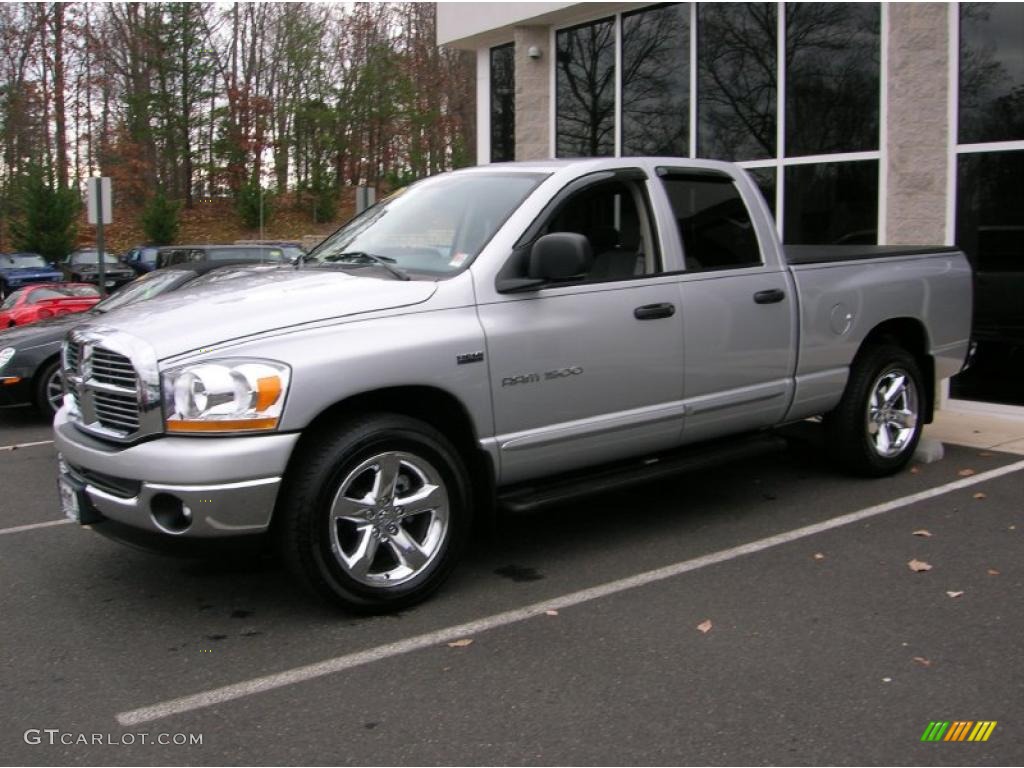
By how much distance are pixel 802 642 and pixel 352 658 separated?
5.91 ft

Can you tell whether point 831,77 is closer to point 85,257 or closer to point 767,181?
point 767,181

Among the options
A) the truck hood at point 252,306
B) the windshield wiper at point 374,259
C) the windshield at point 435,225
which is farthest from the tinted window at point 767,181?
the truck hood at point 252,306

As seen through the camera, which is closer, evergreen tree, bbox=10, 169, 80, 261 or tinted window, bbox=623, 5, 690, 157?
tinted window, bbox=623, 5, 690, 157

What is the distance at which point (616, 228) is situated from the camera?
5570 millimetres

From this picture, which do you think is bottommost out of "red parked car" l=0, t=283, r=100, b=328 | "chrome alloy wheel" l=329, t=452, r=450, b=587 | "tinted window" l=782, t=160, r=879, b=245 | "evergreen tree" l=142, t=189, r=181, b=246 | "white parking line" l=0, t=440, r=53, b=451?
"white parking line" l=0, t=440, r=53, b=451

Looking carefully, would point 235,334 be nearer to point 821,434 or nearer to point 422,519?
point 422,519

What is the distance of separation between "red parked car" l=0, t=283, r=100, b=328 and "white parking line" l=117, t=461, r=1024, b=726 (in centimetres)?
1138

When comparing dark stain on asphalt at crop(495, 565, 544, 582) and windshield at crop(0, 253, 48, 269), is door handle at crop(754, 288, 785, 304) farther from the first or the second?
windshield at crop(0, 253, 48, 269)

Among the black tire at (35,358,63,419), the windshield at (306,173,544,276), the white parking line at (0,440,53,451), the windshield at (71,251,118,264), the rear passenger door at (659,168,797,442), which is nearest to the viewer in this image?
the windshield at (306,173,544,276)

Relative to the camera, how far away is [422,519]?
4602 mm

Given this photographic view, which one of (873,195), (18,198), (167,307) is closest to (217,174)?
(18,198)

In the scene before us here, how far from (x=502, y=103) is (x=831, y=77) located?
5.47m

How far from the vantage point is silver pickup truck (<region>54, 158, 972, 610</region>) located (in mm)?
4074

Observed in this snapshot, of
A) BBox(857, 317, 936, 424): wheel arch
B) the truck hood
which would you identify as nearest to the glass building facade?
BBox(857, 317, 936, 424): wheel arch
